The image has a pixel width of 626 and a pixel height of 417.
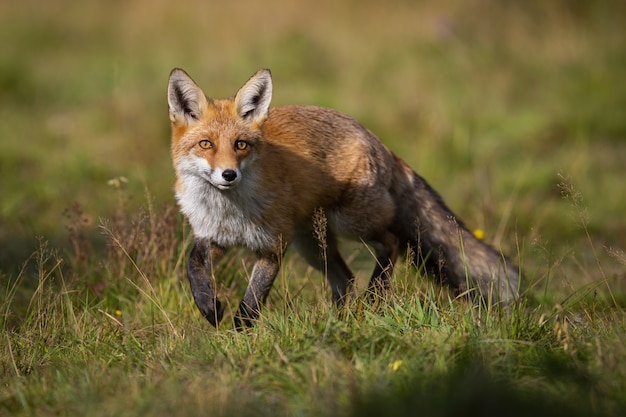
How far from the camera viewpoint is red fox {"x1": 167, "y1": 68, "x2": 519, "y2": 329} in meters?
4.76

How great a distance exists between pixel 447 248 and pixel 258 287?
4.59 ft

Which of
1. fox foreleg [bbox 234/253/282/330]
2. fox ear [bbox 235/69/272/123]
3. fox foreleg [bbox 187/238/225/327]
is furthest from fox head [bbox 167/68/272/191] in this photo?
fox foreleg [bbox 234/253/282/330]

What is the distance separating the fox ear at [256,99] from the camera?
495 centimetres

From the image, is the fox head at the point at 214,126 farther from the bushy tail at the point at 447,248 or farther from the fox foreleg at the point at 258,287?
the bushy tail at the point at 447,248

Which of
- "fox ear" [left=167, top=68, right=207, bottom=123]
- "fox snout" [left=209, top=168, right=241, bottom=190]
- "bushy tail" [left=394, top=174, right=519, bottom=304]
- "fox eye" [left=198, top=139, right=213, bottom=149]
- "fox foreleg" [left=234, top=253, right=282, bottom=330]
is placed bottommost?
"fox foreleg" [left=234, top=253, right=282, bottom=330]

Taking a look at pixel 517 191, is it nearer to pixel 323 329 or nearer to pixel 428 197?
pixel 428 197

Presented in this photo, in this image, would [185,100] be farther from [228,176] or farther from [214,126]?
[228,176]

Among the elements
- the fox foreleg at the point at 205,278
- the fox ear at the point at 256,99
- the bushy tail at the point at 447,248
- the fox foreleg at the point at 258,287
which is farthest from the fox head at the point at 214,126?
the bushy tail at the point at 447,248

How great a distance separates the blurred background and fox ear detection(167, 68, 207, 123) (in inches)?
62.7

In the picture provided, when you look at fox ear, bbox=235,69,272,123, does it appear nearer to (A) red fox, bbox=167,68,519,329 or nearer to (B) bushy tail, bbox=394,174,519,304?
(A) red fox, bbox=167,68,519,329

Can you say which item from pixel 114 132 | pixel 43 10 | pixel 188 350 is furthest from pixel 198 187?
pixel 43 10

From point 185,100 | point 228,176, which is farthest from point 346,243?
point 228,176

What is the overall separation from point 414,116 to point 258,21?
463cm

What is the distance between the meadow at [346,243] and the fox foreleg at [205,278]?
0.50 ft
